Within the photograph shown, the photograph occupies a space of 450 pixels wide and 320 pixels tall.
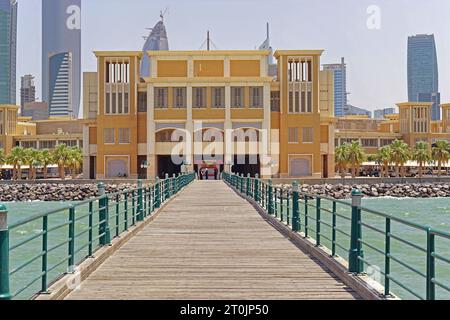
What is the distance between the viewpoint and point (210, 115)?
80.6 m

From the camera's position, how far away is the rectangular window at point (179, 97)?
265 ft

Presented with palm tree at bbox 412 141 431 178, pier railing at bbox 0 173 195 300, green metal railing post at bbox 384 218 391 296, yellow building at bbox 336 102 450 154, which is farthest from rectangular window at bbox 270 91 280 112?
green metal railing post at bbox 384 218 391 296

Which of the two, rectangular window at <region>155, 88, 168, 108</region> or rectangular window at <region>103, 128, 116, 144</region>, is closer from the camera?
rectangular window at <region>155, 88, 168, 108</region>

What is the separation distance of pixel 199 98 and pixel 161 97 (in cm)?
474

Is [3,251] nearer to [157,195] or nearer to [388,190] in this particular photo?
[157,195]

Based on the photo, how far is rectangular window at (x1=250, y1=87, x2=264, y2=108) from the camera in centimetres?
8100

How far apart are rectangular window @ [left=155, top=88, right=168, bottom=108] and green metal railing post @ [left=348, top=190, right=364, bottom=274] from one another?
72241mm

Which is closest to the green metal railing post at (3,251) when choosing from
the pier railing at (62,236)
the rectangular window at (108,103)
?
the pier railing at (62,236)

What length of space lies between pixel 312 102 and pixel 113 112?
25.2 meters

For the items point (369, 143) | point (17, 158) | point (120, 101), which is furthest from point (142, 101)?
point (369, 143)

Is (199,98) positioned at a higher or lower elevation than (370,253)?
higher

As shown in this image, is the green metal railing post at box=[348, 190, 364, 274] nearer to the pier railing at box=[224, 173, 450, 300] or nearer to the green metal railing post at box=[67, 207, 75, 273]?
the pier railing at box=[224, 173, 450, 300]

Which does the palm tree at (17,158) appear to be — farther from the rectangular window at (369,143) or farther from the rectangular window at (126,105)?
the rectangular window at (369,143)

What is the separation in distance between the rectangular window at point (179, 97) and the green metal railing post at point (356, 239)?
7163 centimetres
